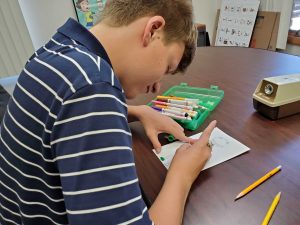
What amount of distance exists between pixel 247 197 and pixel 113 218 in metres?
0.30

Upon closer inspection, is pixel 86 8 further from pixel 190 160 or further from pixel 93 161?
pixel 93 161

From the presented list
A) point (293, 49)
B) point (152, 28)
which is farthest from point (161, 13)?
point (293, 49)

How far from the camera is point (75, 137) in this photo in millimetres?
382

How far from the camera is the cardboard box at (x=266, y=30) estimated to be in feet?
8.81

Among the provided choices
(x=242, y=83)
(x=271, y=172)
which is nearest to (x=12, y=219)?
(x=271, y=172)

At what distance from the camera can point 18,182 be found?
1.76ft

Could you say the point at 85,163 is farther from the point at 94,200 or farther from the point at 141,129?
the point at 141,129

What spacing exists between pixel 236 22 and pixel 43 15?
2.10 metres

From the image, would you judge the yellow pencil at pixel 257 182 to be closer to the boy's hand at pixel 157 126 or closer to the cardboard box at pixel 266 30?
the boy's hand at pixel 157 126

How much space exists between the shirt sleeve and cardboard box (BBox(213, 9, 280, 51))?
110 inches

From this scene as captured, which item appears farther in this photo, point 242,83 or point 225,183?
point 242,83

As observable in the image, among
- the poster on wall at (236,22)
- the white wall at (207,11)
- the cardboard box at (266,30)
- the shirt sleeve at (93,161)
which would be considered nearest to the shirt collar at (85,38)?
the shirt sleeve at (93,161)

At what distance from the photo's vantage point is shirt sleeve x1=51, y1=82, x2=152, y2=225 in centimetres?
38

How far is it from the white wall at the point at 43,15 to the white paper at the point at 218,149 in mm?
2289
